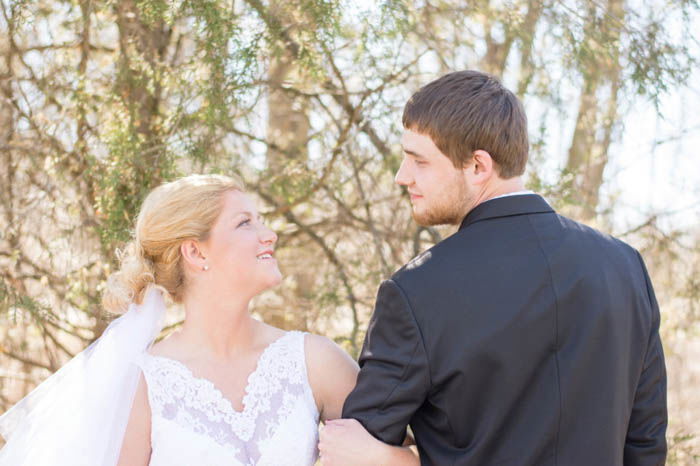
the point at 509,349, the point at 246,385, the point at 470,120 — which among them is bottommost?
the point at 246,385

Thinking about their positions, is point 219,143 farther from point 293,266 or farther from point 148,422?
point 148,422

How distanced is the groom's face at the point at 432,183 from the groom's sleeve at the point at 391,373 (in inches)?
9.8

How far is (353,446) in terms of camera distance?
1988mm

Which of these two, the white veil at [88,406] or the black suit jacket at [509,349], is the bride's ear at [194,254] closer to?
the white veil at [88,406]

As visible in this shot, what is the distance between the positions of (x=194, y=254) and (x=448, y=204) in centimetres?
99

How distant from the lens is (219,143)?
3.75 metres

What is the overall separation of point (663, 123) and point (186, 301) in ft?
9.55

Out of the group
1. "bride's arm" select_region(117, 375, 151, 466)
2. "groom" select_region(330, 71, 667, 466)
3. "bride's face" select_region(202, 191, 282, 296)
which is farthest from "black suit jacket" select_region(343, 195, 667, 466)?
"bride's arm" select_region(117, 375, 151, 466)

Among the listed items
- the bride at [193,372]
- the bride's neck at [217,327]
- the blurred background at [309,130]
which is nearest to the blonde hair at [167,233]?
the bride at [193,372]

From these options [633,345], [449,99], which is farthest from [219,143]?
[633,345]

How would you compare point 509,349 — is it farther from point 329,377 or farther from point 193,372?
point 193,372

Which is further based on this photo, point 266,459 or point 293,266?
point 293,266

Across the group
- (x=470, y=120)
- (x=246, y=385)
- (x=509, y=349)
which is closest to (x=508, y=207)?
(x=470, y=120)

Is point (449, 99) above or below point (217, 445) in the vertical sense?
above
